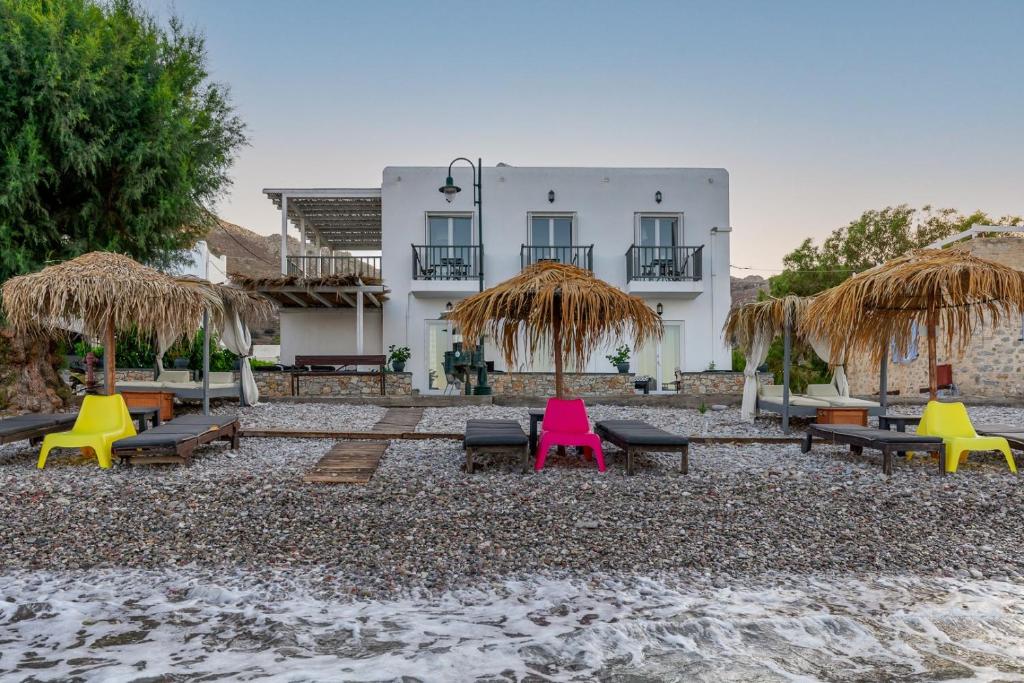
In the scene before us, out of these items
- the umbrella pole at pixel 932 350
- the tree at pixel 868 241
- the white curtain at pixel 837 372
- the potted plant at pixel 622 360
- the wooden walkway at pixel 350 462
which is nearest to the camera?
the wooden walkway at pixel 350 462

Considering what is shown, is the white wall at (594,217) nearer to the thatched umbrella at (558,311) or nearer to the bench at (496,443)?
the thatched umbrella at (558,311)

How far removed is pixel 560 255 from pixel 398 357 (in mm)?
4930

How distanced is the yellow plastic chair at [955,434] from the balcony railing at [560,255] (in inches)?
366

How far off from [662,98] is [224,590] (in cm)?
1318

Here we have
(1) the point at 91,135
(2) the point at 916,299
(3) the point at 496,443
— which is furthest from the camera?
(1) the point at 91,135

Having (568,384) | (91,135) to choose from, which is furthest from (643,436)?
(91,135)

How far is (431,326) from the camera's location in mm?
14281

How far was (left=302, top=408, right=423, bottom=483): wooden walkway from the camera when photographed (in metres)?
4.96

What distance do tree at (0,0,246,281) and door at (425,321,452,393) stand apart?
605 centimetres

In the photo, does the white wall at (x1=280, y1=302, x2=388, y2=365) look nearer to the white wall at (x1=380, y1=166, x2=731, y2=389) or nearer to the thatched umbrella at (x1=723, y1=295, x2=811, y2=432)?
the white wall at (x1=380, y1=166, x2=731, y2=389)

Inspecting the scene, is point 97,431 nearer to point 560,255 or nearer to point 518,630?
point 518,630

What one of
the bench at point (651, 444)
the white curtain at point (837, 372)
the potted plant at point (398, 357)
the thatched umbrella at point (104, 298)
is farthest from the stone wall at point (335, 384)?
the white curtain at point (837, 372)

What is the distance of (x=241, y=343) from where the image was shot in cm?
981

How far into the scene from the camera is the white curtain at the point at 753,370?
8.61 m
